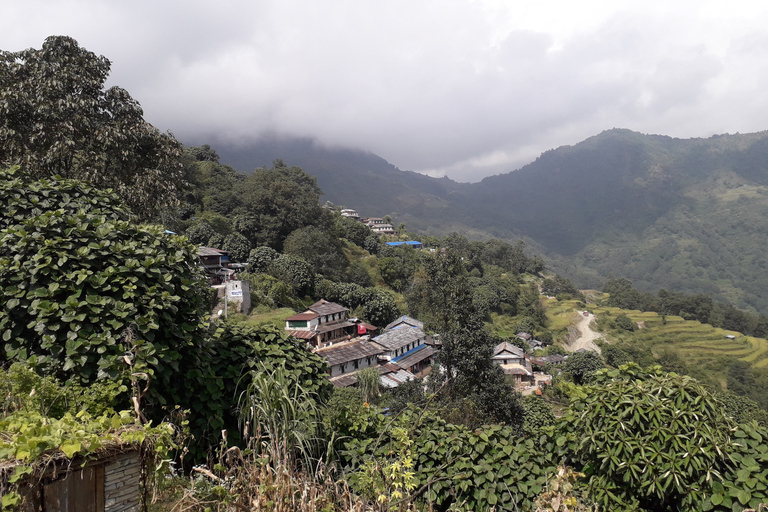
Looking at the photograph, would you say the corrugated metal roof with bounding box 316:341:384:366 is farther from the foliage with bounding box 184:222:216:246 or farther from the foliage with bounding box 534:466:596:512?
the foliage with bounding box 534:466:596:512

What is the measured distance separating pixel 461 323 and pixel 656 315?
207 feet

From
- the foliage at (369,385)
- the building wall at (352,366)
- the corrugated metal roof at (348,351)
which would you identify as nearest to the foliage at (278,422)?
the foliage at (369,385)

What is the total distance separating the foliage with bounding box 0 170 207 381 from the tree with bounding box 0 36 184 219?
13.7ft

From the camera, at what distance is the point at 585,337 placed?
184 feet

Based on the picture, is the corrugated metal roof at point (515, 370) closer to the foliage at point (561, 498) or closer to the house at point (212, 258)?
the house at point (212, 258)

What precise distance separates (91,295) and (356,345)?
2431 cm

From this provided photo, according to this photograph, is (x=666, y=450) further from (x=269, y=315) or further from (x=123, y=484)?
(x=269, y=315)

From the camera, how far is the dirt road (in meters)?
52.2

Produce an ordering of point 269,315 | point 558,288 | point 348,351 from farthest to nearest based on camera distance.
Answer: point 558,288, point 269,315, point 348,351

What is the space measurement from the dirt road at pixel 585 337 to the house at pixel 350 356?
33.4 m

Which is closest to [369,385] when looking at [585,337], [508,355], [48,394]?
[48,394]

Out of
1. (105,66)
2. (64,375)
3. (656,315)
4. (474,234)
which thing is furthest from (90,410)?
(474,234)

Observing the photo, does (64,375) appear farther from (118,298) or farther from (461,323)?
(461,323)

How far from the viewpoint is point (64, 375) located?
347 centimetres
